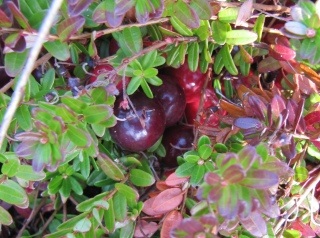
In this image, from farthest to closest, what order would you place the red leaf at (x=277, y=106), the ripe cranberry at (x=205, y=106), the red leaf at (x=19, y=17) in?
1. the ripe cranberry at (x=205, y=106)
2. the red leaf at (x=277, y=106)
3. the red leaf at (x=19, y=17)

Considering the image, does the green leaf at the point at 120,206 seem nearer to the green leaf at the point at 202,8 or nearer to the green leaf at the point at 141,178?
the green leaf at the point at 141,178

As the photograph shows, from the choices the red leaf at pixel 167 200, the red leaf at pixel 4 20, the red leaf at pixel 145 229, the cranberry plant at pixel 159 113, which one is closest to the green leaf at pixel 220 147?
the cranberry plant at pixel 159 113

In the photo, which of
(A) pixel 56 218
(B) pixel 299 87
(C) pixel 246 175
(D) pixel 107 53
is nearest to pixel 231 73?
(B) pixel 299 87

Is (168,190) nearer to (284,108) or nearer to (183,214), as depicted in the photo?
(183,214)

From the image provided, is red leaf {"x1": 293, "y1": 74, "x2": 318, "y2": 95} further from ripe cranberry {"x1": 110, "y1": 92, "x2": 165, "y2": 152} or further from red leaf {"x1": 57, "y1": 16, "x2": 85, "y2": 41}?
red leaf {"x1": 57, "y1": 16, "x2": 85, "y2": 41}

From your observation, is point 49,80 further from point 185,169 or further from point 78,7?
point 185,169

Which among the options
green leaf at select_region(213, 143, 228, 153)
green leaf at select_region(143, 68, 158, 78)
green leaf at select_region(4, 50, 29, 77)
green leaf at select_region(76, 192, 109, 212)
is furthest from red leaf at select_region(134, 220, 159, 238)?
green leaf at select_region(4, 50, 29, 77)
